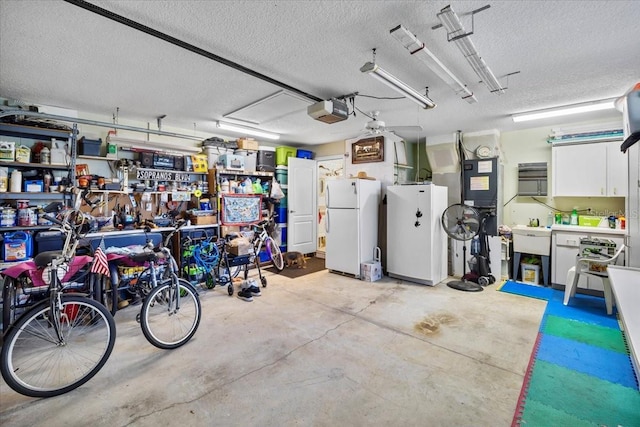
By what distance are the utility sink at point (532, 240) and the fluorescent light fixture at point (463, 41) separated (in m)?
2.72

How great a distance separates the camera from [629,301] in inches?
69.7

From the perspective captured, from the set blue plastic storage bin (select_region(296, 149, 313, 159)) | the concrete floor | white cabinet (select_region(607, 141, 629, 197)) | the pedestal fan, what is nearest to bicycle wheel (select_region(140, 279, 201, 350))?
the concrete floor

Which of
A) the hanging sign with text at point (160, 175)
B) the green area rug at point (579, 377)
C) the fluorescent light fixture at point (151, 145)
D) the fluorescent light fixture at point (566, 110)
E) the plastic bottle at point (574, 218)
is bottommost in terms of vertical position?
the green area rug at point (579, 377)

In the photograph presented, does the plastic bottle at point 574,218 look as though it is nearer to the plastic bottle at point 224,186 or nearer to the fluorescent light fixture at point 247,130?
the fluorescent light fixture at point 247,130

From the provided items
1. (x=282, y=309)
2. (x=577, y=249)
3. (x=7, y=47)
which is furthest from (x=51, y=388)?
(x=577, y=249)

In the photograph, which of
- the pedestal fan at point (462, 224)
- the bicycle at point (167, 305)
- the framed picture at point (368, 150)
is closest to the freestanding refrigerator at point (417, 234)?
the pedestal fan at point (462, 224)

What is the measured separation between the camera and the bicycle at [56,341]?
202cm

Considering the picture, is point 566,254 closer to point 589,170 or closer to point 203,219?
point 589,170

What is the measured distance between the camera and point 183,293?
10.6ft

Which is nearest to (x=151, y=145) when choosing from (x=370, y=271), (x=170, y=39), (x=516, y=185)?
(x=170, y=39)

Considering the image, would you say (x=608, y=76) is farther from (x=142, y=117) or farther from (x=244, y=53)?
(x=142, y=117)

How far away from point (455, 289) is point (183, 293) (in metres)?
3.69

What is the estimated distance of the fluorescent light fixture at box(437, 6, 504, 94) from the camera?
1819 millimetres

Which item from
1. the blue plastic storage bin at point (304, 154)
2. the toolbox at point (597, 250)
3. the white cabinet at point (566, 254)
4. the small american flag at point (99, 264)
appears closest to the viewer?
the small american flag at point (99, 264)
